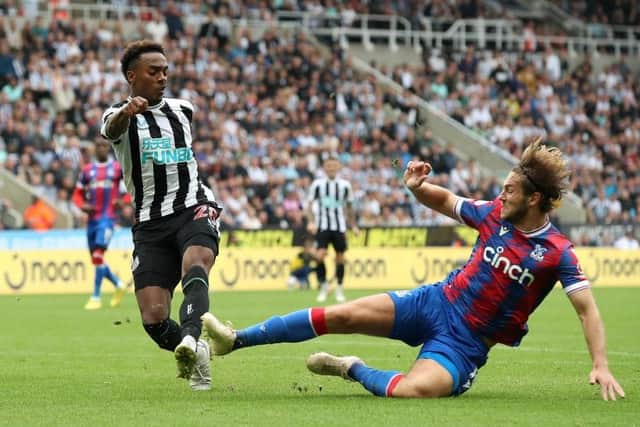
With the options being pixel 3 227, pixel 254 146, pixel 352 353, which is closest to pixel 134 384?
pixel 352 353

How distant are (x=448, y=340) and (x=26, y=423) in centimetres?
263

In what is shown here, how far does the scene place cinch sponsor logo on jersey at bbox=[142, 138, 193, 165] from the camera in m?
9.46

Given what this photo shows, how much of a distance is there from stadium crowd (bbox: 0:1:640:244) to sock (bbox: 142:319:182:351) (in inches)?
664

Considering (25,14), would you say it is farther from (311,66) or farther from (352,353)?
(352,353)

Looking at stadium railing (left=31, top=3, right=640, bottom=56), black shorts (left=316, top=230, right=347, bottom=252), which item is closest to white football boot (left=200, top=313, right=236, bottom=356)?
black shorts (left=316, top=230, right=347, bottom=252)

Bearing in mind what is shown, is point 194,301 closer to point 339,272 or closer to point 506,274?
point 506,274

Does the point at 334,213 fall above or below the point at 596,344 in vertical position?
below

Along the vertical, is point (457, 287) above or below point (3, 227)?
above

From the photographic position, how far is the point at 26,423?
24.6ft

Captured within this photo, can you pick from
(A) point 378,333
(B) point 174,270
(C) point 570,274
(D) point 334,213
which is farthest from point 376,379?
(D) point 334,213

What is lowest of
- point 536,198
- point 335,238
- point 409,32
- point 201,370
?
point 335,238

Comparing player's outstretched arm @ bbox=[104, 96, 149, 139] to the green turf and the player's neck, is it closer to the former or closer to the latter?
the green turf

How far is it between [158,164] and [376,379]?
219 centimetres

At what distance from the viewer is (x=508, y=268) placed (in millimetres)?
8500
